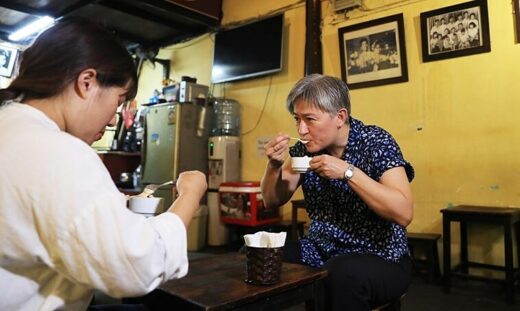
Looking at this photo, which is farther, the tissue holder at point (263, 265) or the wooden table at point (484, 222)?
the wooden table at point (484, 222)

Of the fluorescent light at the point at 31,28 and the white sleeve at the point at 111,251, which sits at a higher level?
the fluorescent light at the point at 31,28

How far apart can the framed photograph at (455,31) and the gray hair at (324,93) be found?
233cm

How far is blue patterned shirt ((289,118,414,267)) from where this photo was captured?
4.79 feet

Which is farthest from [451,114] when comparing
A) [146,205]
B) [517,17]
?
[146,205]

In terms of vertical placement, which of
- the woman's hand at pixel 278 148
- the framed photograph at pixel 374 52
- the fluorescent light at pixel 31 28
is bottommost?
the woman's hand at pixel 278 148

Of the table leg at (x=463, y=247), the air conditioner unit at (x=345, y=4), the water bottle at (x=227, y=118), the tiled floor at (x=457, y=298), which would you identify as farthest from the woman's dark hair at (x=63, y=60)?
the water bottle at (x=227, y=118)

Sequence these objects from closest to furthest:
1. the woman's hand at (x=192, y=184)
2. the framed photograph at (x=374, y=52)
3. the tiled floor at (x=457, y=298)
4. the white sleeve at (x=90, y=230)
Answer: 1. the white sleeve at (x=90, y=230)
2. the woman's hand at (x=192, y=184)
3. the tiled floor at (x=457, y=298)
4. the framed photograph at (x=374, y=52)

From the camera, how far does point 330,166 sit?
139cm

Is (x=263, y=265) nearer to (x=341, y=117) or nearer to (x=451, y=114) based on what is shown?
(x=341, y=117)

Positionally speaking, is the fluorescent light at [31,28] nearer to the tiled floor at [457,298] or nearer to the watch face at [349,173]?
the tiled floor at [457,298]

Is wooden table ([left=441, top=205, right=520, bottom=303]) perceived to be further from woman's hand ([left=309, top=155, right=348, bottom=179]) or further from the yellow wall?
woman's hand ([left=309, top=155, right=348, bottom=179])

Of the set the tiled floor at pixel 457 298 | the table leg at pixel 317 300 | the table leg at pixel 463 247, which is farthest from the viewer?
the table leg at pixel 463 247

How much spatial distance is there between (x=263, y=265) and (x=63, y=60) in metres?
0.70

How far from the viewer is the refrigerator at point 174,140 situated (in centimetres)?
477
